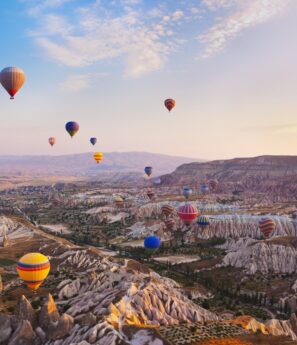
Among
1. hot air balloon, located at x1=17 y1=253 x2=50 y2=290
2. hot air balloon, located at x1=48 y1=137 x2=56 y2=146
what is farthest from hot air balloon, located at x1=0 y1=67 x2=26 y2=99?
hot air balloon, located at x1=48 y1=137 x2=56 y2=146

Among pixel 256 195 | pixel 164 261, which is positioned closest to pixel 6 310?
pixel 164 261

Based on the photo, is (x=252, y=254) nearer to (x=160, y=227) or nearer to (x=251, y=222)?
(x=251, y=222)

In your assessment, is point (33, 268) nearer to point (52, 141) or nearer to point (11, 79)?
point (11, 79)

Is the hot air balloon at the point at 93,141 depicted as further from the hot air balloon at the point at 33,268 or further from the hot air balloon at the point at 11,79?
the hot air balloon at the point at 33,268

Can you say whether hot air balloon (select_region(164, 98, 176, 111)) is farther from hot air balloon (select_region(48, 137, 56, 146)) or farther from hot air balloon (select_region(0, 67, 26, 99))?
hot air balloon (select_region(48, 137, 56, 146))

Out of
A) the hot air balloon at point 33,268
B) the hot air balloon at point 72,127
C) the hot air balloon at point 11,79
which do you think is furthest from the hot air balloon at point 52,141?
the hot air balloon at point 33,268
